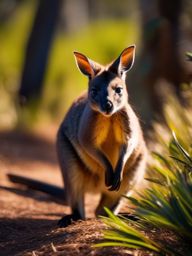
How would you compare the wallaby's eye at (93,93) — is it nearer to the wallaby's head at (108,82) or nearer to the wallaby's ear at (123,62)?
the wallaby's head at (108,82)

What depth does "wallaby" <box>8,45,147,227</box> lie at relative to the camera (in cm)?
631

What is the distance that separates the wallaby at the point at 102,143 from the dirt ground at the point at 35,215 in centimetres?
36

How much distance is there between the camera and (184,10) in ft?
46.2

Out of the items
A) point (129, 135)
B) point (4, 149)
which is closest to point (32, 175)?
point (4, 149)

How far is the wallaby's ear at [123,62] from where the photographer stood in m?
6.58

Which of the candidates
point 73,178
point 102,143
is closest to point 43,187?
point 73,178

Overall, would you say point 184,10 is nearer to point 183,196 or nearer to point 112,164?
point 112,164

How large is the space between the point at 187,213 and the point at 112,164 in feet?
6.48

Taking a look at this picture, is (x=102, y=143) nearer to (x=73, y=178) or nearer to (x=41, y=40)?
(x=73, y=178)

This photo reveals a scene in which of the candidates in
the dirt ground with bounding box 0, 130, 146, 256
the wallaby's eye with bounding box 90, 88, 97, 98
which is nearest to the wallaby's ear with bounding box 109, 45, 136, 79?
the wallaby's eye with bounding box 90, 88, 97, 98

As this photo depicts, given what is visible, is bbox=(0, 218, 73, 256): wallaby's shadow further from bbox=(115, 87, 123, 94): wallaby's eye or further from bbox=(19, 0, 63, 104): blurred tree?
bbox=(19, 0, 63, 104): blurred tree

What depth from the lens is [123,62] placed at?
6.67 meters

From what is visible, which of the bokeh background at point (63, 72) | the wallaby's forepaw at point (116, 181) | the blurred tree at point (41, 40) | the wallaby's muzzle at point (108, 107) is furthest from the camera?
the blurred tree at point (41, 40)

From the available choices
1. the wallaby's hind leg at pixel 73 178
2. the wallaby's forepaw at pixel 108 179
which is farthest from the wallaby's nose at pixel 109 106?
the wallaby's hind leg at pixel 73 178
